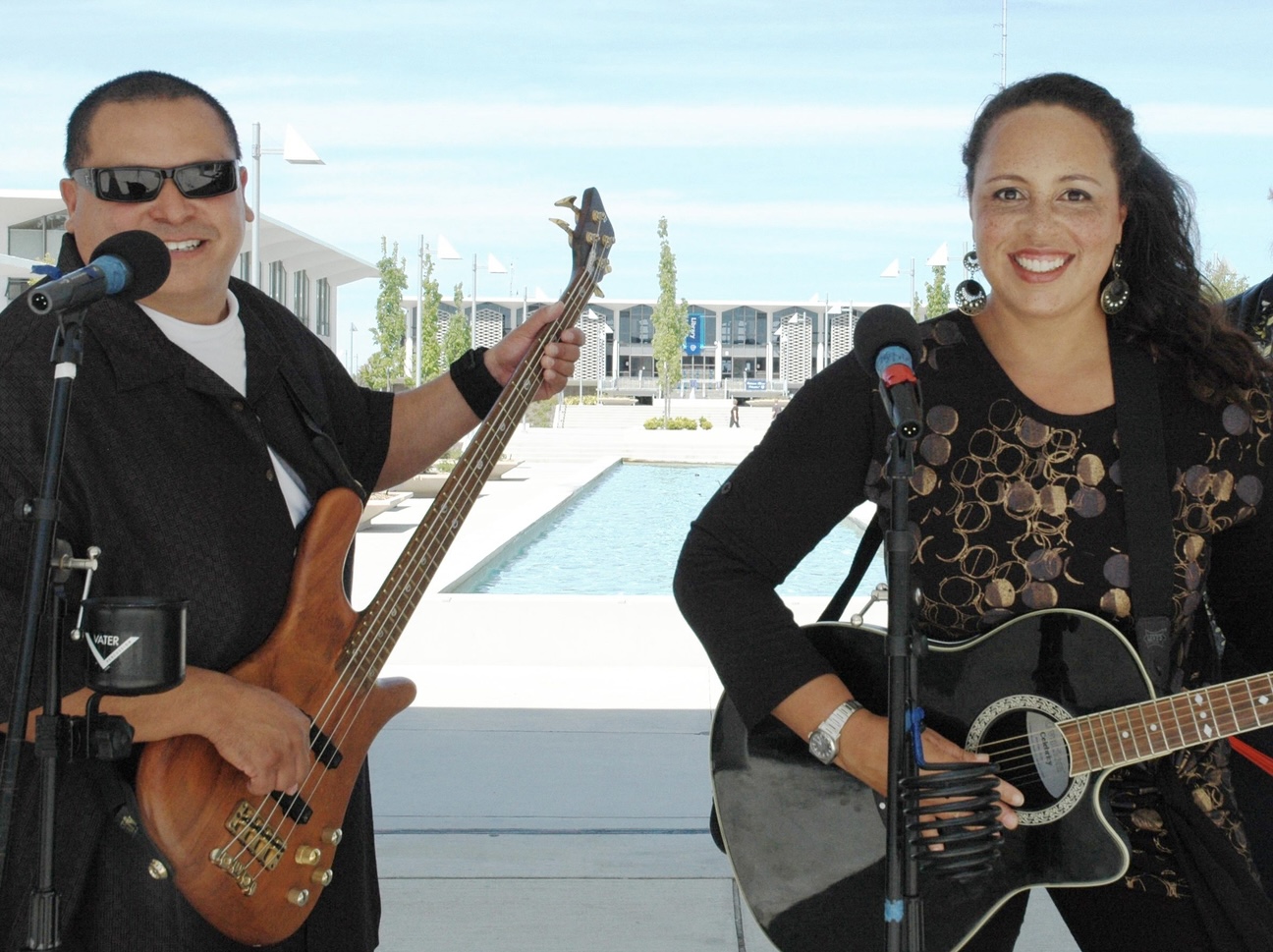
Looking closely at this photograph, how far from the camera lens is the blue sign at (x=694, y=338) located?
8856 centimetres

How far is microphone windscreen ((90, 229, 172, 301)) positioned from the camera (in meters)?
2.15

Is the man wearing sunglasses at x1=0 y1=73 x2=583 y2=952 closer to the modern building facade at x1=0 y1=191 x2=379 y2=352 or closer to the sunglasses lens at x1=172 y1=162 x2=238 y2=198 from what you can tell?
the sunglasses lens at x1=172 y1=162 x2=238 y2=198

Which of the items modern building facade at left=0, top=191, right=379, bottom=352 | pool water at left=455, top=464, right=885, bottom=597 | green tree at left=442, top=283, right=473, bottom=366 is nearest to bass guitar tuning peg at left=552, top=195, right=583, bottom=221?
pool water at left=455, top=464, right=885, bottom=597

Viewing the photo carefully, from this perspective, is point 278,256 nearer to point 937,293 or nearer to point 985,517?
point 937,293

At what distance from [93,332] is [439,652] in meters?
5.18

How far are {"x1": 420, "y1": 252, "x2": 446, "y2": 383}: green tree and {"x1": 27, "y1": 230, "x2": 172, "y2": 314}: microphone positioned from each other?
3144 centimetres

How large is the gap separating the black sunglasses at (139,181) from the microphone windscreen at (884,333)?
1236 mm

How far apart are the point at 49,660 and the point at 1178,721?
1790 millimetres

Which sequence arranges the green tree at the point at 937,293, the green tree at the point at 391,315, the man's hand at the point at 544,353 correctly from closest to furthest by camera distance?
the man's hand at the point at 544,353, the green tree at the point at 391,315, the green tree at the point at 937,293

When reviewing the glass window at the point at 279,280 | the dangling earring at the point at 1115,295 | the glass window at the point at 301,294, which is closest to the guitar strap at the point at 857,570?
the dangling earring at the point at 1115,295

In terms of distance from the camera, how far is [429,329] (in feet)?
126

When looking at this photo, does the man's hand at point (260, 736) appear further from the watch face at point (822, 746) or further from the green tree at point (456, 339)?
the green tree at point (456, 339)

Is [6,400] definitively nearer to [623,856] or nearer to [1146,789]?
[1146,789]

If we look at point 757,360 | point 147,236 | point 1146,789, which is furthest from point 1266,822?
point 757,360
